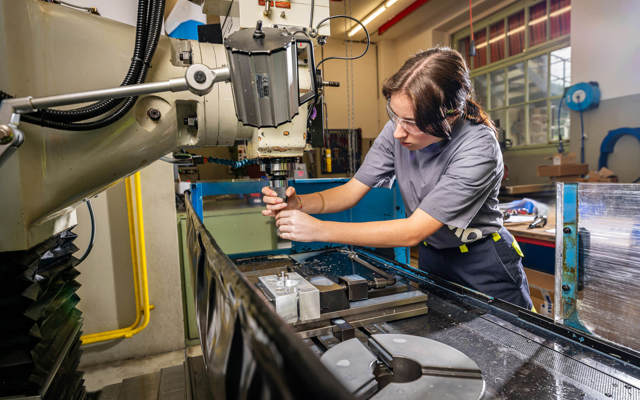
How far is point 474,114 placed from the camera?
41.6 inches

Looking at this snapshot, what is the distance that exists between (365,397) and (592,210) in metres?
0.73

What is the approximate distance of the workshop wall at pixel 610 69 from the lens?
106 inches

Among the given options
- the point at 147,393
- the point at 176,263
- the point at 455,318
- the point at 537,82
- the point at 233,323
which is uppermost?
Result: the point at 537,82

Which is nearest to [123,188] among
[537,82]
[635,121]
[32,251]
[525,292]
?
[32,251]

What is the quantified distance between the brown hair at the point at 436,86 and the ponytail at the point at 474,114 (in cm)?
8

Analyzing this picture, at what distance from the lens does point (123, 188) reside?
2.04 meters

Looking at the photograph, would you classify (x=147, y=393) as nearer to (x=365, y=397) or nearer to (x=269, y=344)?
(x=365, y=397)

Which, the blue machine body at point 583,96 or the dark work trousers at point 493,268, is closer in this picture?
the dark work trousers at point 493,268

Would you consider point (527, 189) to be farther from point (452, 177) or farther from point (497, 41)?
point (497, 41)

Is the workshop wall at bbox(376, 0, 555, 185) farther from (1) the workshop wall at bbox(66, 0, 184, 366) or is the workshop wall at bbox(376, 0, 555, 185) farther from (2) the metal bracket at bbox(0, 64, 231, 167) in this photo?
(2) the metal bracket at bbox(0, 64, 231, 167)

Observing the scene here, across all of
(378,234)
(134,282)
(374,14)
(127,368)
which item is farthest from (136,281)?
(374,14)

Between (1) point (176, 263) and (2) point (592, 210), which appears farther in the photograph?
(1) point (176, 263)

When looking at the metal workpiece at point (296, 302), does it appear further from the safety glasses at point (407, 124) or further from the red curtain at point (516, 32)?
the red curtain at point (516, 32)

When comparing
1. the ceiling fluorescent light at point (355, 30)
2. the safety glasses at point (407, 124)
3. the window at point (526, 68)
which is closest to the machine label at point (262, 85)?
the safety glasses at point (407, 124)
